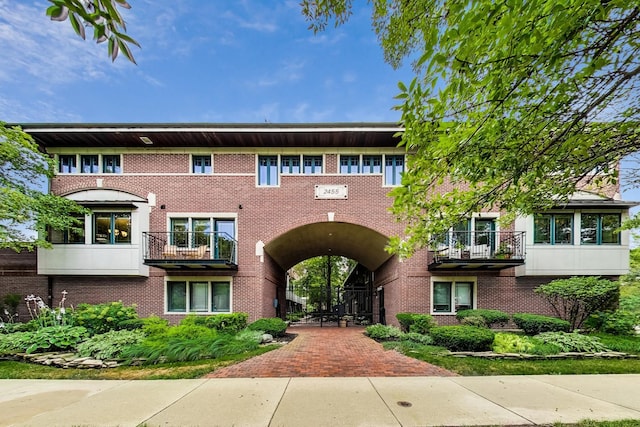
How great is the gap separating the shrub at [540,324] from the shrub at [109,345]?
41.5ft

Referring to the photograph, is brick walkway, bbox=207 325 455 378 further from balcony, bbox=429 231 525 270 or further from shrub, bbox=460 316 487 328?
balcony, bbox=429 231 525 270

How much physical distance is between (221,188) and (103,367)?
805 centimetres

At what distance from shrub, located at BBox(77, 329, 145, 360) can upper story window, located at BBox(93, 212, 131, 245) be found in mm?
5150

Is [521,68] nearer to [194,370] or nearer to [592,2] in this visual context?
[592,2]

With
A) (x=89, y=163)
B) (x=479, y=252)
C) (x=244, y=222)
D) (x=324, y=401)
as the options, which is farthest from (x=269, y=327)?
(x=89, y=163)

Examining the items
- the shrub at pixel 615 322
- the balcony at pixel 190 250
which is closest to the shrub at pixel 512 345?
the shrub at pixel 615 322

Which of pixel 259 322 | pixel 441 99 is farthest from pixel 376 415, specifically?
pixel 259 322

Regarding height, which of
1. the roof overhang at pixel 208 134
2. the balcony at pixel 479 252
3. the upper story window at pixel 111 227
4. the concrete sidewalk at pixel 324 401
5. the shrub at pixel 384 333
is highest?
the roof overhang at pixel 208 134

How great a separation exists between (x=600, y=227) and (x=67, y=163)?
23.1 meters

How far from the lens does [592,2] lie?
2.49 meters

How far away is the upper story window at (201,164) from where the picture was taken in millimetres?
14172

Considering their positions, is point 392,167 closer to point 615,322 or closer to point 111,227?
point 615,322

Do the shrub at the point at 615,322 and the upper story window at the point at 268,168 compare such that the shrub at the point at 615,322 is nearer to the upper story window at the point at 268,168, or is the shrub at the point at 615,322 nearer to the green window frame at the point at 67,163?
the upper story window at the point at 268,168

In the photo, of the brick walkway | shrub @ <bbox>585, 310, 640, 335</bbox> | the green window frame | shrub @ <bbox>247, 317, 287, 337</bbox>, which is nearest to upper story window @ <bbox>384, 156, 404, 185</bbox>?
the brick walkway
